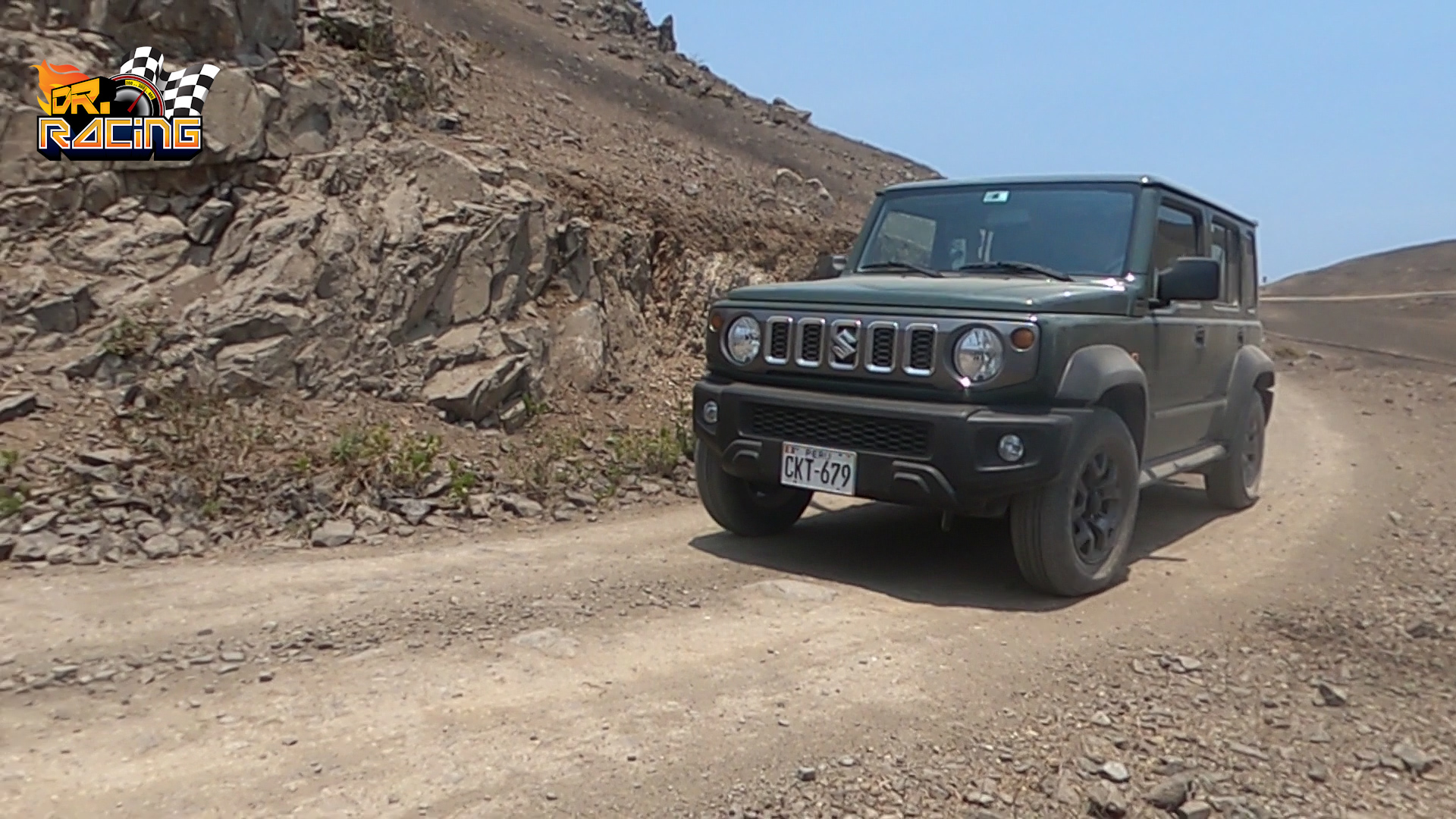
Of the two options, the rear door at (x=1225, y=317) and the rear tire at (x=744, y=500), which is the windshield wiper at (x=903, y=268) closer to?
the rear tire at (x=744, y=500)

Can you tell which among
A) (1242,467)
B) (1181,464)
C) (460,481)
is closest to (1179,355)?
(1181,464)

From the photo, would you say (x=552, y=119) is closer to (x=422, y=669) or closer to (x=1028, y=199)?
(x=1028, y=199)

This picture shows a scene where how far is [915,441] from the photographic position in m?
4.82

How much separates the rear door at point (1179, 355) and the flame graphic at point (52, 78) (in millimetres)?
7328

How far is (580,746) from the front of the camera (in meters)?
3.36

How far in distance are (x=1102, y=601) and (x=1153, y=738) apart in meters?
1.57

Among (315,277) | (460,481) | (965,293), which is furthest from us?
(315,277)

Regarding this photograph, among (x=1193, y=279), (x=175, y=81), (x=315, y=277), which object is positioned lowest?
(x=1193, y=279)

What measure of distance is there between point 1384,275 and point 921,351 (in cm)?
5193

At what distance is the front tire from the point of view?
484cm

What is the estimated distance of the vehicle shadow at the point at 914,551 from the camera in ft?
17.0

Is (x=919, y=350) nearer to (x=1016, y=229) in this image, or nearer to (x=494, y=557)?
(x=1016, y=229)

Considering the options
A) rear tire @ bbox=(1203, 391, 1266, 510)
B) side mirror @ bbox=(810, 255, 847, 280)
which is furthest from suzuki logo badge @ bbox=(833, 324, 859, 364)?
rear tire @ bbox=(1203, 391, 1266, 510)

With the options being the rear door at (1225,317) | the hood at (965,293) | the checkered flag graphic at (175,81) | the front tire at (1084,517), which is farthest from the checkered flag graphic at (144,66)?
the rear door at (1225,317)
